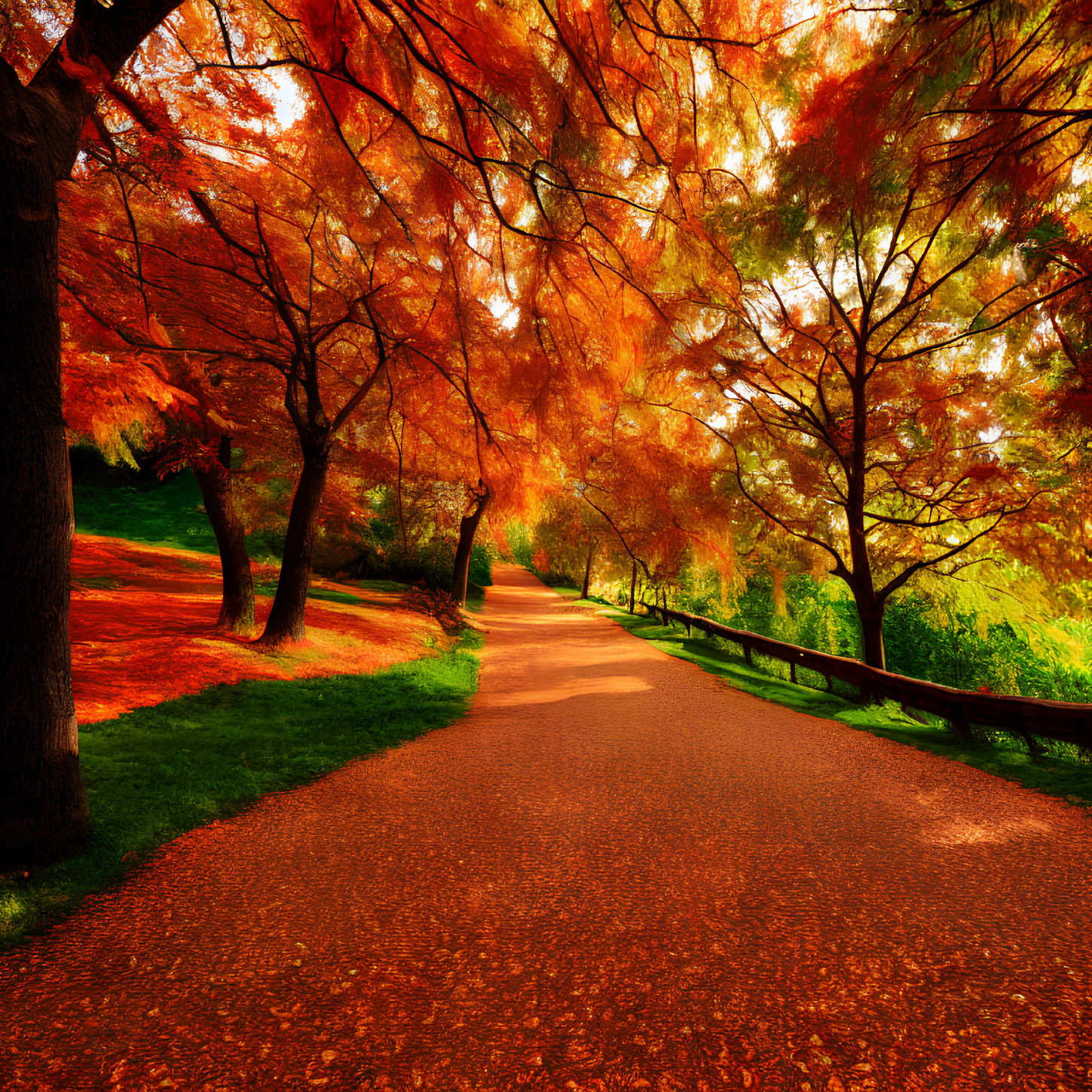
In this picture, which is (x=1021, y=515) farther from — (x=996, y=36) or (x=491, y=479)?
(x=491, y=479)

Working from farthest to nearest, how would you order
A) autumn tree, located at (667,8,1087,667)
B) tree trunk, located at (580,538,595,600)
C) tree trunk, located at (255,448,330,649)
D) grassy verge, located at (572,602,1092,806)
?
→ tree trunk, located at (580,538,595,600) → tree trunk, located at (255,448,330,649) → autumn tree, located at (667,8,1087,667) → grassy verge, located at (572,602,1092,806)

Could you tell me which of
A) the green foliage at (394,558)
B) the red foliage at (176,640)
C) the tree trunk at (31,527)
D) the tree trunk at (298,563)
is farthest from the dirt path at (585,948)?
the green foliage at (394,558)

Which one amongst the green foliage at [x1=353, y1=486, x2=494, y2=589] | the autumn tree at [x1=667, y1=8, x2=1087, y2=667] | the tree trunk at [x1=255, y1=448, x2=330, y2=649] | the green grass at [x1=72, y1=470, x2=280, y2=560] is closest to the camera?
the autumn tree at [x1=667, y1=8, x2=1087, y2=667]

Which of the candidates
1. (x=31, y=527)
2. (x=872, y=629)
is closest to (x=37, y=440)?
(x=31, y=527)

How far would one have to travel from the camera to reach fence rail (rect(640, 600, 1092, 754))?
15.0ft

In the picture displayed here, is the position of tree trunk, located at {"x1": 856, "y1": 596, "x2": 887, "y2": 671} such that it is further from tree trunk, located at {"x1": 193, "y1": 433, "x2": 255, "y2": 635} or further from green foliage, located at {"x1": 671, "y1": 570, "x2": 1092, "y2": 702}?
tree trunk, located at {"x1": 193, "y1": 433, "x2": 255, "y2": 635}

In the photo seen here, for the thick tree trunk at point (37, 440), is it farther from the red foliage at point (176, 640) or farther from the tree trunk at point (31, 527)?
the red foliage at point (176, 640)

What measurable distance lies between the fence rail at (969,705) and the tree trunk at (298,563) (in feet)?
28.3

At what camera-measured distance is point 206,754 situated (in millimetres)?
4340

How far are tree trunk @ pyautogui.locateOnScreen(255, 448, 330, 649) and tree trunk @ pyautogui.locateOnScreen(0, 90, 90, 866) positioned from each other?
604 centimetres

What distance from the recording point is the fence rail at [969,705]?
4.56 metres

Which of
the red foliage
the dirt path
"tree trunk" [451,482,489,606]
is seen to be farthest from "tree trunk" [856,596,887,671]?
"tree trunk" [451,482,489,606]

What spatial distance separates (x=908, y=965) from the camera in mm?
2123

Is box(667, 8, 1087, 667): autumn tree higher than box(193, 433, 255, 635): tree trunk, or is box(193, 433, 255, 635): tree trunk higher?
box(667, 8, 1087, 667): autumn tree
